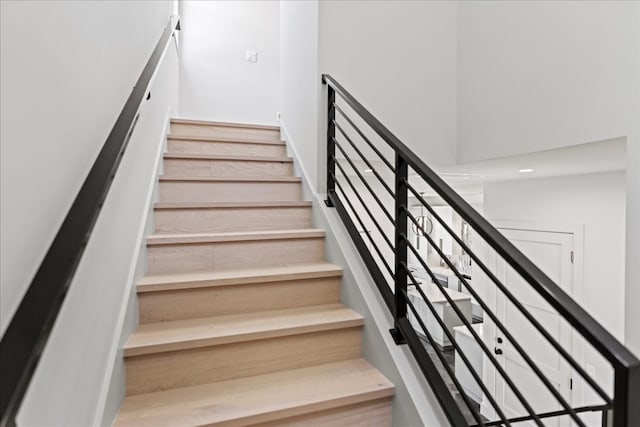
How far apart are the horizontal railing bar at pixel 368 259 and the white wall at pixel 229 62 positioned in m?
2.80

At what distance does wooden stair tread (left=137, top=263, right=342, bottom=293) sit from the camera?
5.11ft

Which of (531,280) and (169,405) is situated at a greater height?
(531,280)

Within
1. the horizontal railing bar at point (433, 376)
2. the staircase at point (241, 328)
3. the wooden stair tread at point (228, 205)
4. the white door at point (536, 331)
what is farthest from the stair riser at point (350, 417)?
the white door at point (536, 331)

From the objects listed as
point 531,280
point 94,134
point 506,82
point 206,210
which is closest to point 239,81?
point 206,210

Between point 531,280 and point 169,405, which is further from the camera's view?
point 169,405

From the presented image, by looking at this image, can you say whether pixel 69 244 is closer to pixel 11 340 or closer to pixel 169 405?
pixel 11 340

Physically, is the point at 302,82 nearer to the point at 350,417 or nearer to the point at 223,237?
the point at 223,237

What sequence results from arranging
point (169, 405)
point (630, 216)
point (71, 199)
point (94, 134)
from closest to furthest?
point (71, 199) → point (94, 134) → point (169, 405) → point (630, 216)

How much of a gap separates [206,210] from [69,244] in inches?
54.8

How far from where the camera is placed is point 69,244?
2.42 ft

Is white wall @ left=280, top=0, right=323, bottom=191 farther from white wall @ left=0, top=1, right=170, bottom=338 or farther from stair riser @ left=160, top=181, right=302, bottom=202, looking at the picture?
white wall @ left=0, top=1, right=170, bottom=338

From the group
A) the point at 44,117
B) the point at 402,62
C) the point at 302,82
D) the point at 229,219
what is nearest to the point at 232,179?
the point at 229,219

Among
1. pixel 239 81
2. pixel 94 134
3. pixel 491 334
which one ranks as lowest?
pixel 491 334

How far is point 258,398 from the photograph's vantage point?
4.24ft
